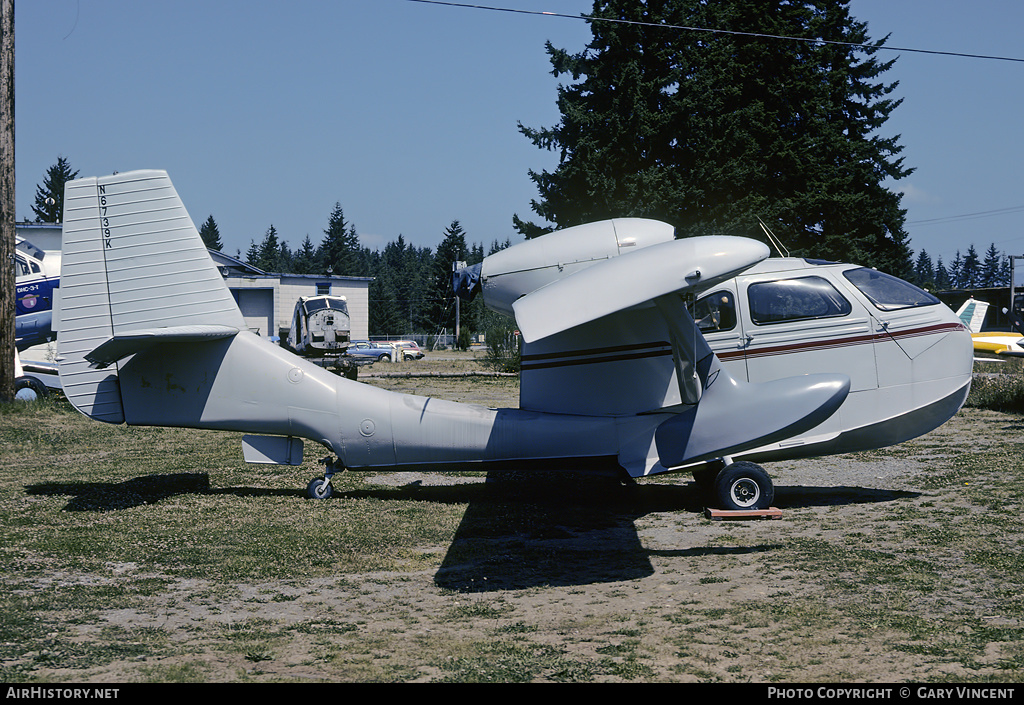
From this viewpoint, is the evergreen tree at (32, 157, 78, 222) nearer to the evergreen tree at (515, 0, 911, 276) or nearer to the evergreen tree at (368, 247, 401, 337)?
the evergreen tree at (368, 247, 401, 337)

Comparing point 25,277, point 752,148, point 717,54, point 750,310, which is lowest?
point 750,310

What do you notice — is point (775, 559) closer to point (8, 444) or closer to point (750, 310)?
point (750, 310)

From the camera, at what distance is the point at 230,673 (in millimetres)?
4328

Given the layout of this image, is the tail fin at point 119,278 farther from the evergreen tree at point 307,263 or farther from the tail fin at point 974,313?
the evergreen tree at point 307,263

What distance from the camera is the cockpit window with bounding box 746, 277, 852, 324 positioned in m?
8.97

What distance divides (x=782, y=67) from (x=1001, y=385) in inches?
894

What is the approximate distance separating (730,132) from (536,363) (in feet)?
92.2

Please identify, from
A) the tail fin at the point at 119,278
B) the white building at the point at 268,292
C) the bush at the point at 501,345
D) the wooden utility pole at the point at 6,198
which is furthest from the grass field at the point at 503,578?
the white building at the point at 268,292

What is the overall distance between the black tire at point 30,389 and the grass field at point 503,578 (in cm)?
962

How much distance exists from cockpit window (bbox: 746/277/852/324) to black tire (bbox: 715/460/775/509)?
1.74m

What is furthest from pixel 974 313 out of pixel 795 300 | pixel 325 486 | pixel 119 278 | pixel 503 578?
pixel 119 278

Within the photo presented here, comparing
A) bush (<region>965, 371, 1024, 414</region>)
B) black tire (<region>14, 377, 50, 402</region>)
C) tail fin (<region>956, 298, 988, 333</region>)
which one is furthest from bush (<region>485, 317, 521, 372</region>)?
bush (<region>965, 371, 1024, 414</region>)

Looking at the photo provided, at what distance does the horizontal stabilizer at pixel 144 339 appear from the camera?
7.78 metres
